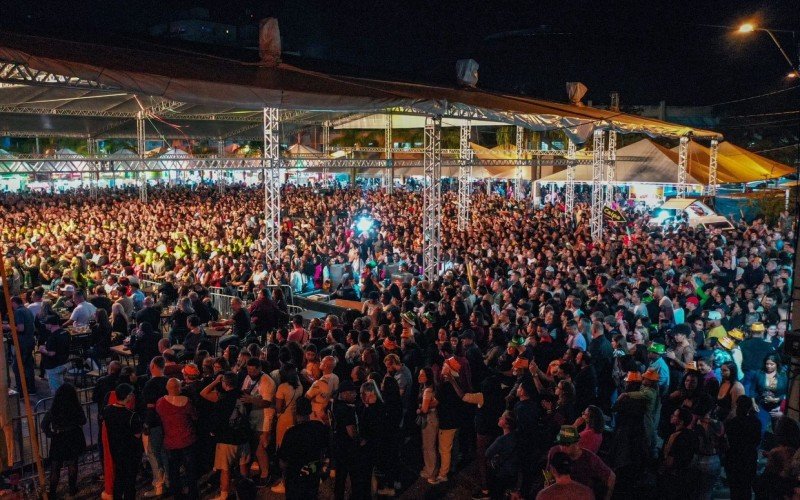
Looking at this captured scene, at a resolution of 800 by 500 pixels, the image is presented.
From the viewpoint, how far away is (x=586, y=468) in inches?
163

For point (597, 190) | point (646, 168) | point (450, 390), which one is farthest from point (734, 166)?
point (450, 390)

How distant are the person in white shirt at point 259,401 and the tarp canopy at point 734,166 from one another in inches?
796

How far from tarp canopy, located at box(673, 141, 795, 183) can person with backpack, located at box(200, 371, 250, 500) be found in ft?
67.1

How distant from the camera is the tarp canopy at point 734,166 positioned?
23.6 meters

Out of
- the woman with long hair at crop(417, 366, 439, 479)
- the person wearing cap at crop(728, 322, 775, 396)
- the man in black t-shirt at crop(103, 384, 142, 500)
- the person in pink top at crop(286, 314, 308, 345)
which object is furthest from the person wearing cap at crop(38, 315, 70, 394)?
the person wearing cap at crop(728, 322, 775, 396)

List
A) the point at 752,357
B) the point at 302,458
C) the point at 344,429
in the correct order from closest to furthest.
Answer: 1. the point at 302,458
2. the point at 344,429
3. the point at 752,357

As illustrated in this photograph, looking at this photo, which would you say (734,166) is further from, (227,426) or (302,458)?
(302,458)

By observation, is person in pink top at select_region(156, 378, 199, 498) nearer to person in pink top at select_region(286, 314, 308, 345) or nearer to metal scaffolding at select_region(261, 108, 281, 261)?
person in pink top at select_region(286, 314, 308, 345)

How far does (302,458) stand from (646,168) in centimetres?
2103

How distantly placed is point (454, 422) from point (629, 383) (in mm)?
1521

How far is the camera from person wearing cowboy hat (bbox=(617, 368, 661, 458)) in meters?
5.25

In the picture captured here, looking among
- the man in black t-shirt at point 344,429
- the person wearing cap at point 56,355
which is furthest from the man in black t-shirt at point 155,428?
the person wearing cap at point 56,355

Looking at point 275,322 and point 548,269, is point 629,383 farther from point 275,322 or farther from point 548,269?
point 548,269

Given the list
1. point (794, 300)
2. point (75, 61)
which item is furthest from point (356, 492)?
point (75, 61)
